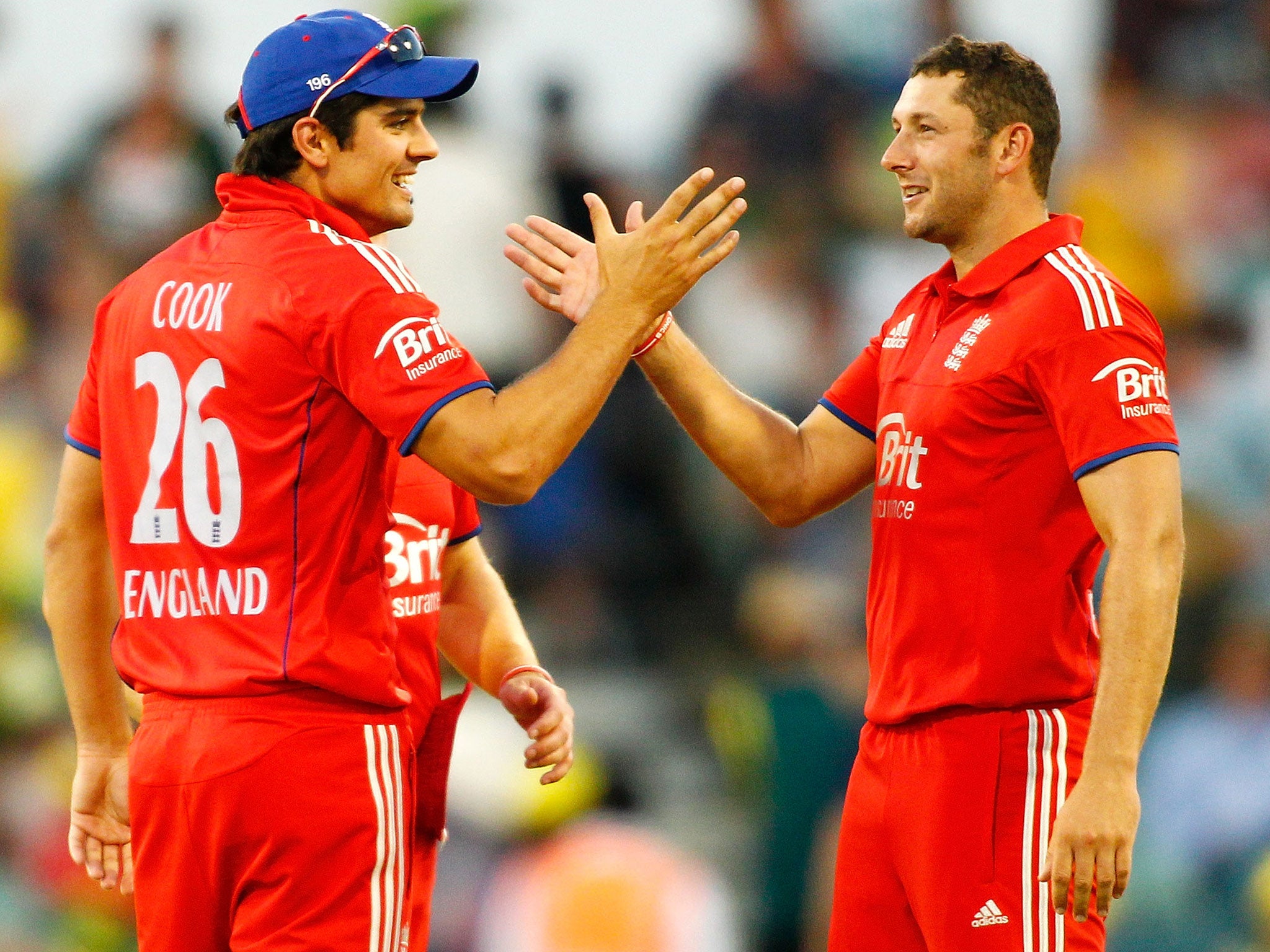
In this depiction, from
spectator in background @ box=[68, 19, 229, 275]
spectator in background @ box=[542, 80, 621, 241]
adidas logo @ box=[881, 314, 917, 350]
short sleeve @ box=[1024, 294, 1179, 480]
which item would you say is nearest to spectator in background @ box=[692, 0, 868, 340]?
spectator in background @ box=[542, 80, 621, 241]

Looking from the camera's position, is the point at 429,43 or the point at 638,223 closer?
Result: the point at 638,223

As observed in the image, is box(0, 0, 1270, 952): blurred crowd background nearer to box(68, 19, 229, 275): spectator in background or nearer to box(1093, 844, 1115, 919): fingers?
box(68, 19, 229, 275): spectator in background

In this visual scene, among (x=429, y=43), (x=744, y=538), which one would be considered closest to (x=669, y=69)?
(x=429, y=43)

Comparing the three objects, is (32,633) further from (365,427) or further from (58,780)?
(365,427)

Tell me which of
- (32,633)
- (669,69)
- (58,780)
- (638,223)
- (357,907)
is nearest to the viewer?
(357,907)

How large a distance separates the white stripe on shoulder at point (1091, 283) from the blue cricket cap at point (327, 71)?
4.44 feet

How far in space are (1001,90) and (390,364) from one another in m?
1.59

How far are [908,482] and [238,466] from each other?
1.43 m

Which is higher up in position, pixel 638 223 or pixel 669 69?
pixel 669 69

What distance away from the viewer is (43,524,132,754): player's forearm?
384 cm

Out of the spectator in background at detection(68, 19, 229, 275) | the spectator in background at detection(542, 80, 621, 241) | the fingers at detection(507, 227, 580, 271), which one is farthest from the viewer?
the spectator in background at detection(68, 19, 229, 275)

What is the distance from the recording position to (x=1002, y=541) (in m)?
3.75

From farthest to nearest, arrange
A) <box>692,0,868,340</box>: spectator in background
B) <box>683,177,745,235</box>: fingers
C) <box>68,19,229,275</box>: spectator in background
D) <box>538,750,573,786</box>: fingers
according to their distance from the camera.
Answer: <box>692,0,868,340</box>: spectator in background → <box>68,19,229,275</box>: spectator in background → <box>538,750,573,786</box>: fingers → <box>683,177,745,235</box>: fingers

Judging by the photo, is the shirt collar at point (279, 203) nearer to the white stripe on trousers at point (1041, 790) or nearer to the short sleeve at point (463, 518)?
the short sleeve at point (463, 518)
